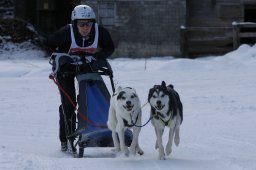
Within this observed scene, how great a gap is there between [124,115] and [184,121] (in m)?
3.99

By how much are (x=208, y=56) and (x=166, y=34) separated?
1.77m

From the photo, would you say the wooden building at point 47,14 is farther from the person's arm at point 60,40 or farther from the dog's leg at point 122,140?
the dog's leg at point 122,140

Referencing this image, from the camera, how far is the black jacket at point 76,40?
7.43 metres

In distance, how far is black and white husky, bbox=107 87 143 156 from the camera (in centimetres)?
648

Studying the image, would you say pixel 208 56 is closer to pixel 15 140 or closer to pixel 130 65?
pixel 130 65

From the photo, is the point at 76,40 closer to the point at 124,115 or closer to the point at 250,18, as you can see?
the point at 124,115

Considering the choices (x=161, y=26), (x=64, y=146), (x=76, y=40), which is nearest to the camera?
(x=76, y=40)

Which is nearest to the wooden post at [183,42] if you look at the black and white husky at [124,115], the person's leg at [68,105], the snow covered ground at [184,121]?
the snow covered ground at [184,121]

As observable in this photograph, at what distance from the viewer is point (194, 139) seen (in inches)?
344

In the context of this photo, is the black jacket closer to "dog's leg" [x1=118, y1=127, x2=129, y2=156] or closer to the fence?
"dog's leg" [x1=118, y1=127, x2=129, y2=156]

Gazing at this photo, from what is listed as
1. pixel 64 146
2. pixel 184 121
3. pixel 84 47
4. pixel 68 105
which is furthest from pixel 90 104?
pixel 184 121

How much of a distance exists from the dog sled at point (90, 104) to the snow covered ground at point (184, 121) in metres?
0.37

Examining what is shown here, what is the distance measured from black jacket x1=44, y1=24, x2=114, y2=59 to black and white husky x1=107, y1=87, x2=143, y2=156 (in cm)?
91

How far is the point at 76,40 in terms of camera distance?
7.43 meters
